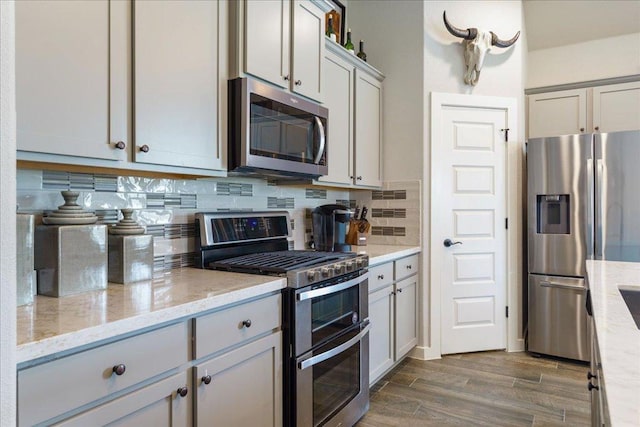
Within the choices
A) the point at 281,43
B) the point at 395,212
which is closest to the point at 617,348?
the point at 281,43

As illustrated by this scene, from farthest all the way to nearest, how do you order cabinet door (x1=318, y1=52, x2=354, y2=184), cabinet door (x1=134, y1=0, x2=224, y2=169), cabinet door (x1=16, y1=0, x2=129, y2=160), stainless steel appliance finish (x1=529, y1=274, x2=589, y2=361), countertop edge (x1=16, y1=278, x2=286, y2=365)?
stainless steel appliance finish (x1=529, y1=274, x2=589, y2=361) < cabinet door (x1=318, y1=52, x2=354, y2=184) < cabinet door (x1=134, y1=0, x2=224, y2=169) < cabinet door (x1=16, y1=0, x2=129, y2=160) < countertop edge (x1=16, y1=278, x2=286, y2=365)

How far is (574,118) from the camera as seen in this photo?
3.94 meters

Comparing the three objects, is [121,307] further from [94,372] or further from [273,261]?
[273,261]

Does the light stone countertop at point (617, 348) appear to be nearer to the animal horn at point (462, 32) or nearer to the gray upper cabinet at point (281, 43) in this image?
the gray upper cabinet at point (281, 43)

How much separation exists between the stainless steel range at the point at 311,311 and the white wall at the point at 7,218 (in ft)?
3.67

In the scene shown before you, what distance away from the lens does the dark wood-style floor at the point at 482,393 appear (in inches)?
91.3

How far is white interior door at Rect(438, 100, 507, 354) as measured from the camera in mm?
3318

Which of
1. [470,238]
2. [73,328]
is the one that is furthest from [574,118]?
[73,328]

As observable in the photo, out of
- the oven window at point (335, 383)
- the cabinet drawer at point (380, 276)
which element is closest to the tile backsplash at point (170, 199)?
the cabinet drawer at point (380, 276)

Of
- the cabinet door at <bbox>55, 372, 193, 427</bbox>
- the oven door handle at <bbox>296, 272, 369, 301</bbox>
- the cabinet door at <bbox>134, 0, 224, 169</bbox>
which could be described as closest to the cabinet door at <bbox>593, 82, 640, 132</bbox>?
the oven door handle at <bbox>296, 272, 369, 301</bbox>

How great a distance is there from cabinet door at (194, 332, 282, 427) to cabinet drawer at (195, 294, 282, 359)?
0.13 ft

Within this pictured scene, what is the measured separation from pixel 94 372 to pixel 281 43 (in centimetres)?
172

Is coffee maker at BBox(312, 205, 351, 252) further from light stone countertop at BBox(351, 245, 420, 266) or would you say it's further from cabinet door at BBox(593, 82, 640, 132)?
cabinet door at BBox(593, 82, 640, 132)

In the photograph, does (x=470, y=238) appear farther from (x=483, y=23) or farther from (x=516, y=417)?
(x=483, y=23)
